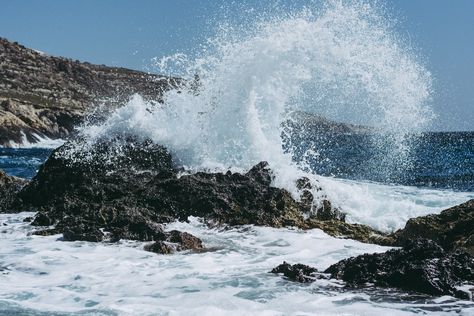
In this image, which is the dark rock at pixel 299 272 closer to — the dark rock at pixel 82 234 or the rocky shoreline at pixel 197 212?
the rocky shoreline at pixel 197 212

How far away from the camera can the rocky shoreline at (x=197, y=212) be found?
7.16m

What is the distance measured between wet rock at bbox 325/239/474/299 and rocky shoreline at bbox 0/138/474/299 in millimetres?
12

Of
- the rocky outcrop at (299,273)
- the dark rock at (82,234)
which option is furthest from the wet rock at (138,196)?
the rocky outcrop at (299,273)

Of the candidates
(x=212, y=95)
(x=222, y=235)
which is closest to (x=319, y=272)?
(x=222, y=235)

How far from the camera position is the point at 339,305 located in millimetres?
6289

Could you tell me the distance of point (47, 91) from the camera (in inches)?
3223

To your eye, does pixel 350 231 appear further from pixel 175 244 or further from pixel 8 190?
pixel 8 190

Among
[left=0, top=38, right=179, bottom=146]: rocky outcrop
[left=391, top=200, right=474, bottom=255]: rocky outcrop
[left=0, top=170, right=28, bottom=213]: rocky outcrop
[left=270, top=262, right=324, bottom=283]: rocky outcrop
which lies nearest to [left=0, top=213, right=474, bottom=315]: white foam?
[left=270, top=262, right=324, bottom=283]: rocky outcrop

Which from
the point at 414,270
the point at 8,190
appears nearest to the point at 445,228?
the point at 414,270

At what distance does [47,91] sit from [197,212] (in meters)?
76.2

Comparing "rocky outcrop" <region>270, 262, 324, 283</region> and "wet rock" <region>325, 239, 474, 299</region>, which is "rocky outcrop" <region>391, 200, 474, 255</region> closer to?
"wet rock" <region>325, 239, 474, 299</region>

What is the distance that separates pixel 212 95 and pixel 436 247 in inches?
396

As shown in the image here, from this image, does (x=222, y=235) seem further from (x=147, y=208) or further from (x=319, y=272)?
(x=319, y=272)

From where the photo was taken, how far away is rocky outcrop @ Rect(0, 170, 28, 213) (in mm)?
12748
